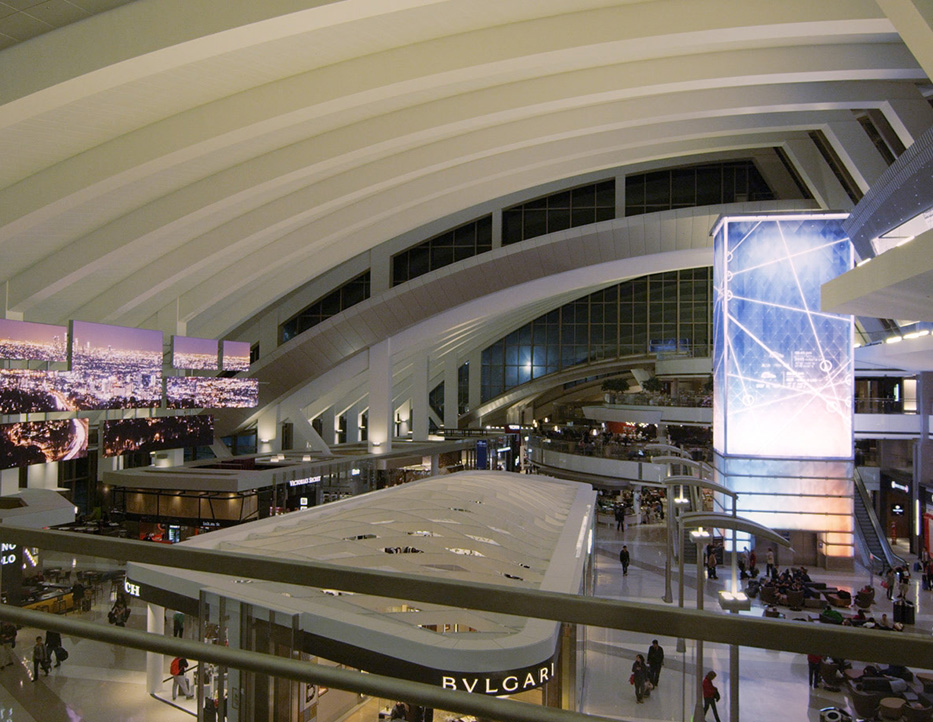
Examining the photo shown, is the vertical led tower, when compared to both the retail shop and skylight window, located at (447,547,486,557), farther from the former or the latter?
skylight window, located at (447,547,486,557)

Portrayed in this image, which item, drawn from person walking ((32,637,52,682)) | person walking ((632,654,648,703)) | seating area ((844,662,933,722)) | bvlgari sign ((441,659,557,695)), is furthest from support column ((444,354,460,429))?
seating area ((844,662,933,722))

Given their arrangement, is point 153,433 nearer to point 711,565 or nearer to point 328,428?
point 711,565

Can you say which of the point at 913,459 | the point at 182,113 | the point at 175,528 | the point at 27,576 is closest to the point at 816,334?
the point at 913,459

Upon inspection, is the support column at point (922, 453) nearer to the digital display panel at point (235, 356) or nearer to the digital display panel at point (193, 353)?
the digital display panel at point (235, 356)

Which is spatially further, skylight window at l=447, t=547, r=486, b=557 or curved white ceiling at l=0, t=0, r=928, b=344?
skylight window at l=447, t=547, r=486, b=557

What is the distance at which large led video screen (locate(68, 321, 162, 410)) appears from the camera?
1708cm

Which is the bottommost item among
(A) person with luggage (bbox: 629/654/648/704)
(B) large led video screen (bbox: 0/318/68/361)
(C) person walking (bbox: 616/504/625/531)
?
(C) person walking (bbox: 616/504/625/531)

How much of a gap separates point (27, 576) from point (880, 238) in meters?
16.7

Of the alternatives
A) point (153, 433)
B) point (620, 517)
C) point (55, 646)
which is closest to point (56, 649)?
point (55, 646)

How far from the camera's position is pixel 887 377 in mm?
34188

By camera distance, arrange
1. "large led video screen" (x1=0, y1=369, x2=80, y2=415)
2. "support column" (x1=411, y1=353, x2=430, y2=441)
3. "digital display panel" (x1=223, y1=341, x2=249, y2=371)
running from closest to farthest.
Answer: "large led video screen" (x1=0, y1=369, x2=80, y2=415), "digital display panel" (x1=223, y1=341, x2=249, y2=371), "support column" (x1=411, y1=353, x2=430, y2=441)

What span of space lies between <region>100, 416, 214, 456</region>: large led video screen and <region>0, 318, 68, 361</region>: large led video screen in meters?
3.58

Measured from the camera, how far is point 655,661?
823 centimetres

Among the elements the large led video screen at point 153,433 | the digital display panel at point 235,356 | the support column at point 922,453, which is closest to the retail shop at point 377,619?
the large led video screen at point 153,433
